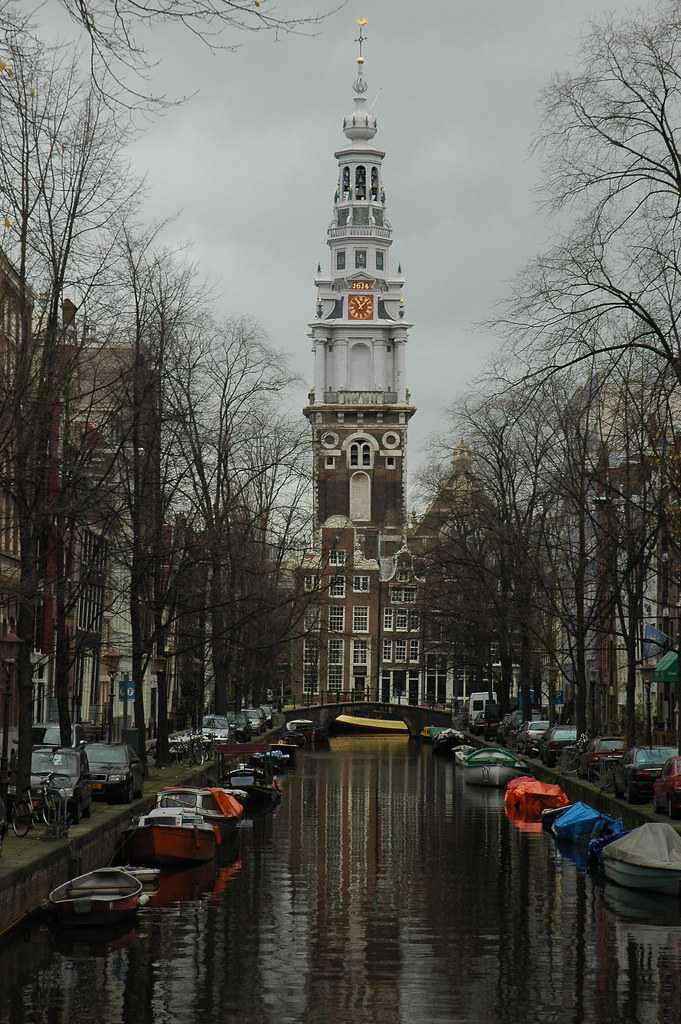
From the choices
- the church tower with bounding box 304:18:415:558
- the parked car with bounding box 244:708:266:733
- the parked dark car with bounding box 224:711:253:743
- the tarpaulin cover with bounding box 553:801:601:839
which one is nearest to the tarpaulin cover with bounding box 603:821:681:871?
the tarpaulin cover with bounding box 553:801:601:839

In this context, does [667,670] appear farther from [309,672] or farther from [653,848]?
[309,672]

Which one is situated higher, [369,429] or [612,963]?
[369,429]

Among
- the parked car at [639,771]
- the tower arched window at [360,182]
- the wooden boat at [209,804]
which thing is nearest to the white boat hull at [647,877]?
the wooden boat at [209,804]

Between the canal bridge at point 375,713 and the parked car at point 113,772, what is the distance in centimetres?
8599

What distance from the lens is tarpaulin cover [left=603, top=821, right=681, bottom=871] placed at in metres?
33.0

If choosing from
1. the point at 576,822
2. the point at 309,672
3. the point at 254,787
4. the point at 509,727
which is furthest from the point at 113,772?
the point at 309,672

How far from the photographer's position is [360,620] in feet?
554

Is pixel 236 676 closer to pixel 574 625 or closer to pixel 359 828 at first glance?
pixel 574 625

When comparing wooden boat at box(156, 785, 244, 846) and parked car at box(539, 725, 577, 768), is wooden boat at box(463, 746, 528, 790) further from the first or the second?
wooden boat at box(156, 785, 244, 846)

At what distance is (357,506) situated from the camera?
187m

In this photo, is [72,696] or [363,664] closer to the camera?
[72,696]

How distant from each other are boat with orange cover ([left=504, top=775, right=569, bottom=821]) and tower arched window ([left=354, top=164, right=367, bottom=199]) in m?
146

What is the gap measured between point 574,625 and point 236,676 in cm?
Result: 3063

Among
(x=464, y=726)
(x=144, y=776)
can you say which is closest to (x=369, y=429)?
(x=464, y=726)
